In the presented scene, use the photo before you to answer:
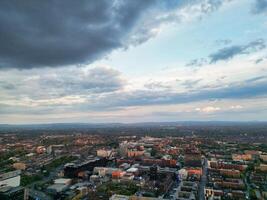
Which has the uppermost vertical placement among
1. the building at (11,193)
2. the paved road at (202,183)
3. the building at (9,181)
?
the building at (9,181)

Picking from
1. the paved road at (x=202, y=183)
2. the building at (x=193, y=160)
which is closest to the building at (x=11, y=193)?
the paved road at (x=202, y=183)

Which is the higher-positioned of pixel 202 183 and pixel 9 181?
pixel 9 181

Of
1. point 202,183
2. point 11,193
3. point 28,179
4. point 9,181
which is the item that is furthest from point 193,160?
point 11,193

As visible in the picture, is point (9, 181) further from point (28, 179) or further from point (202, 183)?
point (202, 183)

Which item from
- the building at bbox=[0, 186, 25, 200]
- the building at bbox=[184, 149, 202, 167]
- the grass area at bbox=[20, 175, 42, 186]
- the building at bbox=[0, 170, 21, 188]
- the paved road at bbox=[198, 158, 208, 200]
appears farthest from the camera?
the building at bbox=[184, 149, 202, 167]

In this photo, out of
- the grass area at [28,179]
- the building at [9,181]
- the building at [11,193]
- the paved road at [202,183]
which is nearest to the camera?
the building at [11,193]

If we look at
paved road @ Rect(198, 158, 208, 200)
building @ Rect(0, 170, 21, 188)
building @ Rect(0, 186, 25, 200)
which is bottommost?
paved road @ Rect(198, 158, 208, 200)

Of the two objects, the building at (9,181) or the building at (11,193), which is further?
the building at (9,181)

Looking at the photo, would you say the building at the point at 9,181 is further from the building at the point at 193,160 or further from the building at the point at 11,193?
the building at the point at 193,160

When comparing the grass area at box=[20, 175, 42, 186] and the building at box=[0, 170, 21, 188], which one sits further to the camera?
the grass area at box=[20, 175, 42, 186]

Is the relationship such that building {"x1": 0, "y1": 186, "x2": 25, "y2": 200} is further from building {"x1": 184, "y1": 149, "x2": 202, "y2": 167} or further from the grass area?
building {"x1": 184, "y1": 149, "x2": 202, "y2": 167}

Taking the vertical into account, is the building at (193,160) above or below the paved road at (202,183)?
above

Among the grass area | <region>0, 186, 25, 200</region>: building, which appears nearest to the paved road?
<region>0, 186, 25, 200</region>: building
